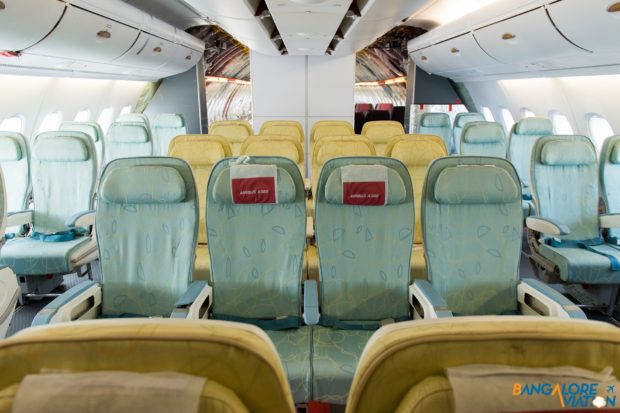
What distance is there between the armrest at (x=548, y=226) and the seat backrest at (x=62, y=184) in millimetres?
3711

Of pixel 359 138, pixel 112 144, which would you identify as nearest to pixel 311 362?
pixel 359 138

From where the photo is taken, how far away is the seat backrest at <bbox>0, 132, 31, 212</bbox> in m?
4.15

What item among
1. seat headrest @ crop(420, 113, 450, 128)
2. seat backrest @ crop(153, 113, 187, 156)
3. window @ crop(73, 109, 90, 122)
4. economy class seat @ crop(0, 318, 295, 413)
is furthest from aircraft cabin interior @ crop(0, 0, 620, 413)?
seat headrest @ crop(420, 113, 450, 128)

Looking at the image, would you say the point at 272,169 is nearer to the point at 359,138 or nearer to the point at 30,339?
the point at 30,339

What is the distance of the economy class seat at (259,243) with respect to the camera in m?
2.44

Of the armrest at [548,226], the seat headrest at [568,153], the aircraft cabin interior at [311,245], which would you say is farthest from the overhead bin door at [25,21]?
the seat headrest at [568,153]

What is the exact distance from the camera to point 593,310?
3863mm

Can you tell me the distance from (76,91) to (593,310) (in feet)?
25.9

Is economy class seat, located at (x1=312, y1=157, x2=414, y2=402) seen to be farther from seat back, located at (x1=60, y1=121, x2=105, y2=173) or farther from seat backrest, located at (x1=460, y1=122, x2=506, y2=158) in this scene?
seat back, located at (x1=60, y1=121, x2=105, y2=173)

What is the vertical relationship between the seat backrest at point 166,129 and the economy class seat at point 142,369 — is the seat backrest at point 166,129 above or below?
above

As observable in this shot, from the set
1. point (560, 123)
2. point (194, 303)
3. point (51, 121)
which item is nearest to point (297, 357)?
point (194, 303)

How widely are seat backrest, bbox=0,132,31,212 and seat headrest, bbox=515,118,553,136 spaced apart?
18.6ft

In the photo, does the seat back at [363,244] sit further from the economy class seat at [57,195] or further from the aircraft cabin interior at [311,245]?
the economy class seat at [57,195]

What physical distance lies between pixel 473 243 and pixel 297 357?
45.6 inches
